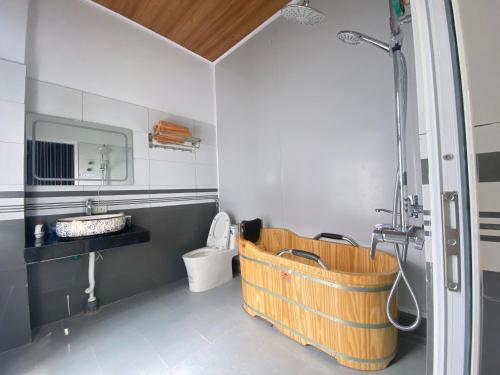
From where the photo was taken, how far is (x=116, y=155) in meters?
2.23

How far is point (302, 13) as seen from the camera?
136 centimetres

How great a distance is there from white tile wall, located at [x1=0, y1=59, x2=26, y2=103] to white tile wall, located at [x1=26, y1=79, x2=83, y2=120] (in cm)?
20

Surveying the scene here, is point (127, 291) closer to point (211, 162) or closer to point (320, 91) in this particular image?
point (211, 162)

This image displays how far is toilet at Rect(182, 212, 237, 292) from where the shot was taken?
232cm

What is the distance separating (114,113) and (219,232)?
5.87ft

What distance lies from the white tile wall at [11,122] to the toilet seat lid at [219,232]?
1.95 m

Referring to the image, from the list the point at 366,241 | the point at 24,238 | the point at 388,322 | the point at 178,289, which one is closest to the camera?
the point at 388,322

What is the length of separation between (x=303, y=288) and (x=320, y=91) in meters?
1.71

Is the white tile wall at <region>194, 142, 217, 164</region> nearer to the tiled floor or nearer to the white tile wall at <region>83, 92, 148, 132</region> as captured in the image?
the white tile wall at <region>83, 92, 148, 132</region>

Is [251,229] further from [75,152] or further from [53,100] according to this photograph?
[53,100]

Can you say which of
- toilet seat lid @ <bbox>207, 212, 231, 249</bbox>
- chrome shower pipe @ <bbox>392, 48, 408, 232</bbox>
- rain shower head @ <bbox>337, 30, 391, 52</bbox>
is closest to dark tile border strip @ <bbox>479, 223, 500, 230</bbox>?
chrome shower pipe @ <bbox>392, 48, 408, 232</bbox>

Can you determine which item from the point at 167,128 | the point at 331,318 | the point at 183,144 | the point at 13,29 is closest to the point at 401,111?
the point at 331,318

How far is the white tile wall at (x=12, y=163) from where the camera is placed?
1543 mm

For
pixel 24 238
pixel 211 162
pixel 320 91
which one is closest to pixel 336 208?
pixel 320 91
